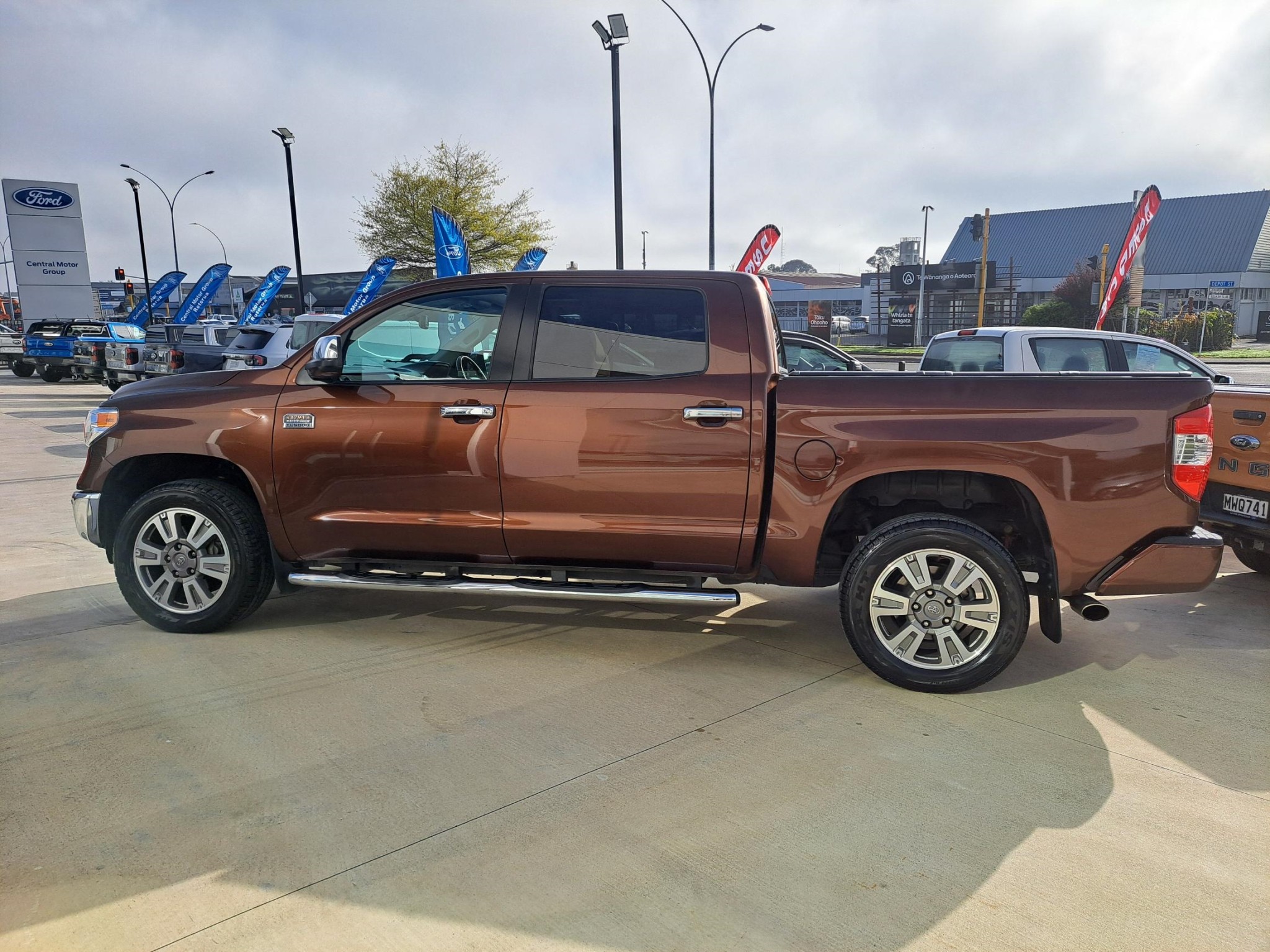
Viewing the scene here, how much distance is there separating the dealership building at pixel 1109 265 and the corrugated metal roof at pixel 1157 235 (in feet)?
0.18

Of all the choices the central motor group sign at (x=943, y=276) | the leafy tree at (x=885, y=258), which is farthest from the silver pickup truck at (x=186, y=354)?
the leafy tree at (x=885, y=258)

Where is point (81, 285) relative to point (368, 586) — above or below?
above

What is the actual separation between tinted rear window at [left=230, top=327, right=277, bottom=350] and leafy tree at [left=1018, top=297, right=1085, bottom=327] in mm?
33565

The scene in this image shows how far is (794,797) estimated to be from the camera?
3062mm

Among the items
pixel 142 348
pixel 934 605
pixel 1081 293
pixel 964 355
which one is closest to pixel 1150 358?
pixel 964 355

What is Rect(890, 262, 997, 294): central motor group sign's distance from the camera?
50.1 meters

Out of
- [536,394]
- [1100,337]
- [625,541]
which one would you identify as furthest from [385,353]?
[1100,337]

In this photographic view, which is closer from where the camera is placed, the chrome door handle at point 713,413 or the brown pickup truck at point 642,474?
the brown pickup truck at point 642,474

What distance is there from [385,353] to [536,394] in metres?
0.88

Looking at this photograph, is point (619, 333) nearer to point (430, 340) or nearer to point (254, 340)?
point (430, 340)

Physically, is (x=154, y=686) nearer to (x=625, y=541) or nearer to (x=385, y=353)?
(x=385, y=353)

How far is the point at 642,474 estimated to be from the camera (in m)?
4.11

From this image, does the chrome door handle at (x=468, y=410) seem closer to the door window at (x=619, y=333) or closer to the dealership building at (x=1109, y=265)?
the door window at (x=619, y=333)

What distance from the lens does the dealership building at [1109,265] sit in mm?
50531
